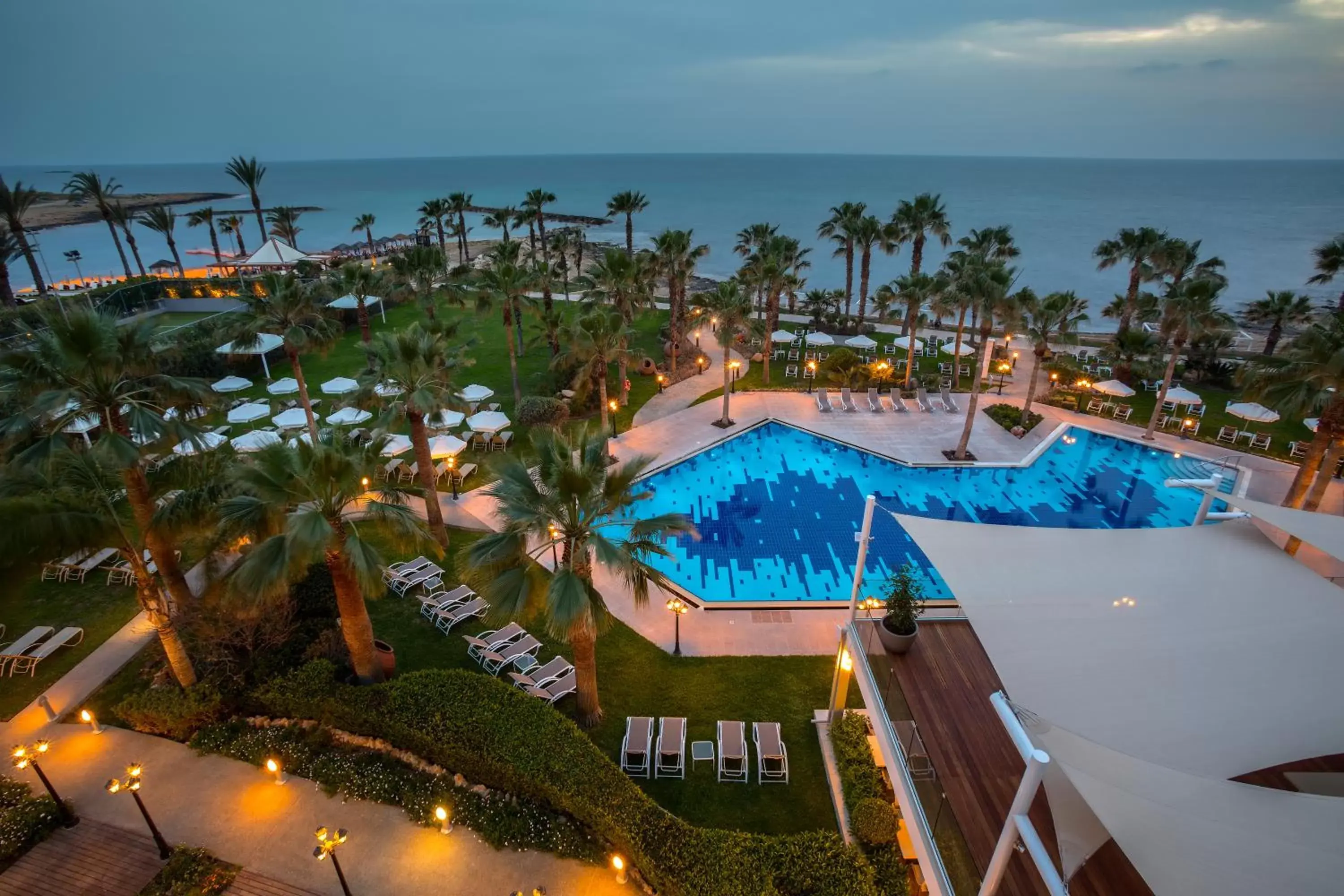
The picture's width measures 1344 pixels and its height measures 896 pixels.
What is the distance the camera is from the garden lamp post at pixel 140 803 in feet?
31.8

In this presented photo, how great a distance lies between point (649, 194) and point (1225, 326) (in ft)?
562

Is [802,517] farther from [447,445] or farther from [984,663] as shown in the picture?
[447,445]

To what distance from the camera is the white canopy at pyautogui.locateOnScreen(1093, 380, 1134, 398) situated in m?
27.3

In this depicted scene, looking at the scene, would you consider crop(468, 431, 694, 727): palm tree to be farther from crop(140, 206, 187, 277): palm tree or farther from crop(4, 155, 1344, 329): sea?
crop(4, 155, 1344, 329): sea

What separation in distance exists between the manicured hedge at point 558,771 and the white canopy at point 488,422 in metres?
12.6

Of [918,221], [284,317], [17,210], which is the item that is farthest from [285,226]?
[918,221]

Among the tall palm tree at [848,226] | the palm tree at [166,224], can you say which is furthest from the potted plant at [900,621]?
the palm tree at [166,224]

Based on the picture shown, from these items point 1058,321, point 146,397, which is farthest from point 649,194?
point 146,397

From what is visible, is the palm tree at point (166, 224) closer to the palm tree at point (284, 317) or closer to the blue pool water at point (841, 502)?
the palm tree at point (284, 317)

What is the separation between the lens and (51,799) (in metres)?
11.0

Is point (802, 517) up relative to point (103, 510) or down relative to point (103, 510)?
down

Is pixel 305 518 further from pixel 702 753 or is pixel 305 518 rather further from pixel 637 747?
pixel 702 753

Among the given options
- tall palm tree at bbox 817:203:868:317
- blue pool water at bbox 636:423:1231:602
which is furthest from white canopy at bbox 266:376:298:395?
tall palm tree at bbox 817:203:868:317

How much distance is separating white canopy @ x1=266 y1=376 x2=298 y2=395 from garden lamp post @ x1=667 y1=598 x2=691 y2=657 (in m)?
19.9
